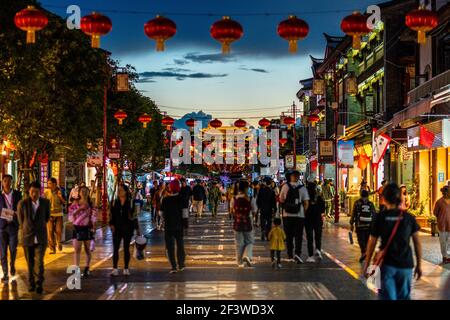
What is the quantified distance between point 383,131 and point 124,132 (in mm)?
22178

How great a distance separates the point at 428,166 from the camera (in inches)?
1312

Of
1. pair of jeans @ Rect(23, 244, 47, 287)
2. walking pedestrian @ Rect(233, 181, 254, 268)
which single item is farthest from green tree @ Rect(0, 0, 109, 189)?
pair of jeans @ Rect(23, 244, 47, 287)

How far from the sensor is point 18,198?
15242 millimetres

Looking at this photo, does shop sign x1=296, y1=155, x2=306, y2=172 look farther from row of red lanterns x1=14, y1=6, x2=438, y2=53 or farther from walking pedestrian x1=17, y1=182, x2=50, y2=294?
walking pedestrian x1=17, y1=182, x2=50, y2=294

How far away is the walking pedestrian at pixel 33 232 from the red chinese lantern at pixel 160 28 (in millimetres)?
4163

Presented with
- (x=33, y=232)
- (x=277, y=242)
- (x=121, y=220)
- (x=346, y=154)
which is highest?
(x=346, y=154)

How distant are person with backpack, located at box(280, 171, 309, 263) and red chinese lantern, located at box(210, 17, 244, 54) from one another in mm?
3485

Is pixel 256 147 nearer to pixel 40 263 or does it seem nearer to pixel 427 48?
pixel 427 48

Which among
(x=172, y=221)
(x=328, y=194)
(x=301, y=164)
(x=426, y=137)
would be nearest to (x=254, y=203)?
(x=172, y=221)

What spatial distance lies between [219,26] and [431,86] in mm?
13596

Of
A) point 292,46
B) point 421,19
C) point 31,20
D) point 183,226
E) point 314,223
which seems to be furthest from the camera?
point 314,223

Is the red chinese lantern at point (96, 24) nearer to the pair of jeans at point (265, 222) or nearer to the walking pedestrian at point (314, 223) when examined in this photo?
the walking pedestrian at point (314, 223)

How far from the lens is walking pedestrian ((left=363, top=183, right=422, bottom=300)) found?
8.70 meters

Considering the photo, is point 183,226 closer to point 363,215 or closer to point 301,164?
point 363,215
